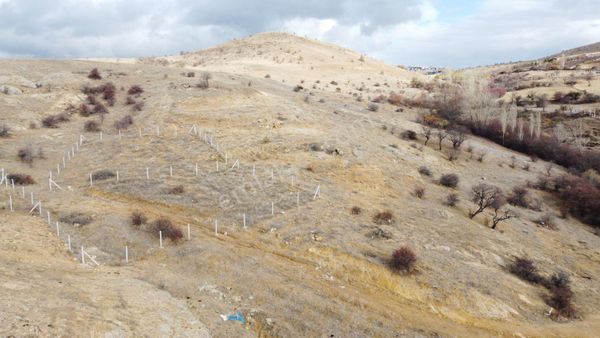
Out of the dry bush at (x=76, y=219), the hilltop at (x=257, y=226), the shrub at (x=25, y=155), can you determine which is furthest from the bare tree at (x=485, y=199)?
the shrub at (x=25, y=155)

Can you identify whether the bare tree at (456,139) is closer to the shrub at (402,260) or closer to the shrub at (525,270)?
the shrub at (525,270)

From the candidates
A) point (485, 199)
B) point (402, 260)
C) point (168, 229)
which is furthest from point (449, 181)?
point (168, 229)

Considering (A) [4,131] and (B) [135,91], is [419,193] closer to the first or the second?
(A) [4,131]

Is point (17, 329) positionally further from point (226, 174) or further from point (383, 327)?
point (226, 174)

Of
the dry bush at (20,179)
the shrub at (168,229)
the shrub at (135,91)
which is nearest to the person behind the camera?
the shrub at (168,229)

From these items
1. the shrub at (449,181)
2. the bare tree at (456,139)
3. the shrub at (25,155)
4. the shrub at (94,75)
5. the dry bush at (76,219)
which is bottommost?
the dry bush at (76,219)

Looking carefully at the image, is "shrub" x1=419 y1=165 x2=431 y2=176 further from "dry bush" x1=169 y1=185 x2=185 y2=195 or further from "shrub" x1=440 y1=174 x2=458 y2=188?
"dry bush" x1=169 y1=185 x2=185 y2=195
